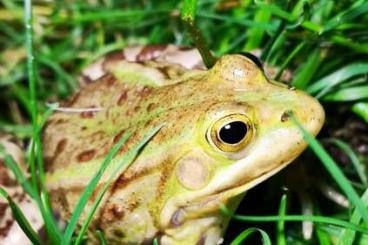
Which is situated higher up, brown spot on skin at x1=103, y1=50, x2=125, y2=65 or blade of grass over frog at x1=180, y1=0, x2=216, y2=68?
brown spot on skin at x1=103, y1=50, x2=125, y2=65

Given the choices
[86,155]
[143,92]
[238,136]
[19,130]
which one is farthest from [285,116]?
[19,130]

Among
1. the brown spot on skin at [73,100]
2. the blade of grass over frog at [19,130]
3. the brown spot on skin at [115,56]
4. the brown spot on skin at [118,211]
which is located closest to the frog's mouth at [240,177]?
the brown spot on skin at [118,211]

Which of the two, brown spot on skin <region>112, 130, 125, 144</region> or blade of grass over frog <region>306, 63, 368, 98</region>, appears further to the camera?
blade of grass over frog <region>306, 63, 368, 98</region>

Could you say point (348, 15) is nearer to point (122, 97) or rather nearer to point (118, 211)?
point (122, 97)

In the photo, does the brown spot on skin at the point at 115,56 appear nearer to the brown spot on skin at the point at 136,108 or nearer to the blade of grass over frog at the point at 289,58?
the brown spot on skin at the point at 136,108

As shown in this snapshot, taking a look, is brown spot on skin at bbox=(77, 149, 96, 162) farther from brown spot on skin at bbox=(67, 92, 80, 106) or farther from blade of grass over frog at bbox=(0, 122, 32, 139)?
blade of grass over frog at bbox=(0, 122, 32, 139)

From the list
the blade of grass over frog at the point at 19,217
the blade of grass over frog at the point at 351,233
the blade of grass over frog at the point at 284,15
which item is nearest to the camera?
the blade of grass over frog at the point at 19,217

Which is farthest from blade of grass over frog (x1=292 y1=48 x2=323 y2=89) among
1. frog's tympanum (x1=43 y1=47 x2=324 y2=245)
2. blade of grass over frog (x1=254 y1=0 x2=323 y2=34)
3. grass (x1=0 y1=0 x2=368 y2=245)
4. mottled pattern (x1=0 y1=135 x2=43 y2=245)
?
mottled pattern (x1=0 y1=135 x2=43 y2=245)
